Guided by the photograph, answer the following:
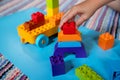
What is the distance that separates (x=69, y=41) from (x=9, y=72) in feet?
0.54

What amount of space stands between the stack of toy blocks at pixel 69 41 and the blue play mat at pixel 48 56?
0.02 metres

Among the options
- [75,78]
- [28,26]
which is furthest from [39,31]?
[75,78]

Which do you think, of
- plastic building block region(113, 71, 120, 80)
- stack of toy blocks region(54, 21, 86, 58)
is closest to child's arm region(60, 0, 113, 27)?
stack of toy blocks region(54, 21, 86, 58)

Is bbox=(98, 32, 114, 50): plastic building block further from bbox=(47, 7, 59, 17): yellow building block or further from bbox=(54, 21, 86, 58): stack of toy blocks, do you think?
bbox=(47, 7, 59, 17): yellow building block

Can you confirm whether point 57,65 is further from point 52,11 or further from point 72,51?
point 52,11

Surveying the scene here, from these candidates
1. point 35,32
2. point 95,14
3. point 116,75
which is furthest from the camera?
point 95,14

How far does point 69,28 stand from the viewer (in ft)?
1.53

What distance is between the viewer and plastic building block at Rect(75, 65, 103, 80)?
0.41 m

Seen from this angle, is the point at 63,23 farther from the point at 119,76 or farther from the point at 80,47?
the point at 119,76

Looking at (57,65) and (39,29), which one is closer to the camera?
(57,65)

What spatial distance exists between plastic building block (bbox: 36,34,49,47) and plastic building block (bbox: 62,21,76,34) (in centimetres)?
8

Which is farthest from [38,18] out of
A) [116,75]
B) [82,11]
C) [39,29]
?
[116,75]

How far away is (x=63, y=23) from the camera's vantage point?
48 centimetres

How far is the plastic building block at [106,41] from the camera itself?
508 millimetres
